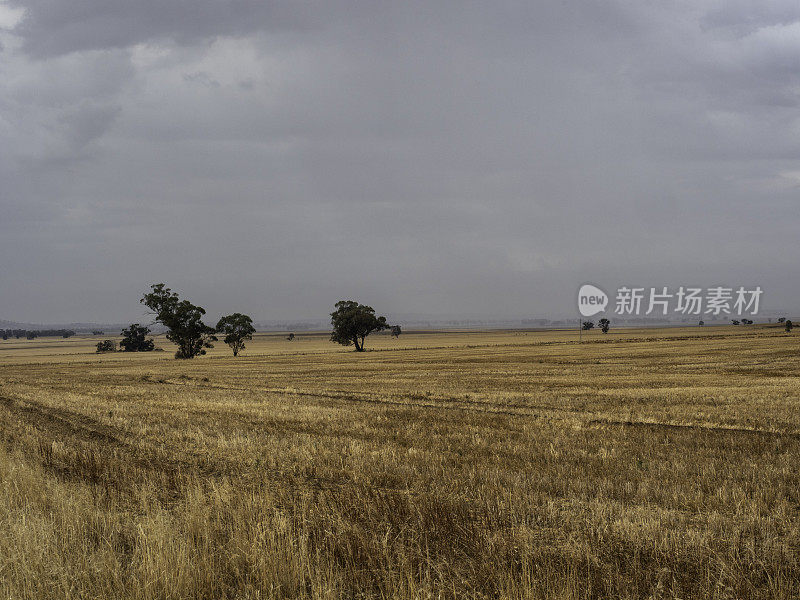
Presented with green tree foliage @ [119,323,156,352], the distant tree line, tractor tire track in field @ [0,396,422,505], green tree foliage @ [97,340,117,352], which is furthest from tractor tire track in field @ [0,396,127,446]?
green tree foliage @ [119,323,156,352]

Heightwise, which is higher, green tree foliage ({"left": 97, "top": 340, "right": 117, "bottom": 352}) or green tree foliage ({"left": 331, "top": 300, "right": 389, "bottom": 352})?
green tree foliage ({"left": 331, "top": 300, "right": 389, "bottom": 352})

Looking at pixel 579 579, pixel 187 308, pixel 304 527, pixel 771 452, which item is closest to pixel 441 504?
pixel 304 527

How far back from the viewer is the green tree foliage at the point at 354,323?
4572 inches

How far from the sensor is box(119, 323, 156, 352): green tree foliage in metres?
149

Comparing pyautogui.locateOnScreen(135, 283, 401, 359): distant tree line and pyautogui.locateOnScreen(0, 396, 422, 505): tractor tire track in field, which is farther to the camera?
pyautogui.locateOnScreen(135, 283, 401, 359): distant tree line

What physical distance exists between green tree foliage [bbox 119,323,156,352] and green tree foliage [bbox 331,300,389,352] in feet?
198

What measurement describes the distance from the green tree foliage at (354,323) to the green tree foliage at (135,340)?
60.3 m

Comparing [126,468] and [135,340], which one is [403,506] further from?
[135,340]

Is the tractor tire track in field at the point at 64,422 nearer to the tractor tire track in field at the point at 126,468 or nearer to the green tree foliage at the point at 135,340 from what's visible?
the tractor tire track in field at the point at 126,468

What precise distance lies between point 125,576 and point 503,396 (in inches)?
904

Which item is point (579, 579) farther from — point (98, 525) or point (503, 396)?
point (503, 396)

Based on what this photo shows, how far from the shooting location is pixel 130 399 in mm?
28516

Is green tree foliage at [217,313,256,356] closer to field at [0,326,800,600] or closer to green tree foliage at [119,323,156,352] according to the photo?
green tree foliage at [119,323,156,352]

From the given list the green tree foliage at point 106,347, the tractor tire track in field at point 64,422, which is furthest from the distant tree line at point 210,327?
the tractor tire track in field at point 64,422
